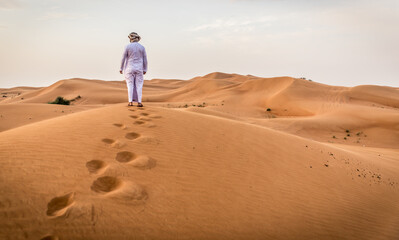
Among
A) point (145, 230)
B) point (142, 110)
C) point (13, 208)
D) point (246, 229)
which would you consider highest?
point (142, 110)

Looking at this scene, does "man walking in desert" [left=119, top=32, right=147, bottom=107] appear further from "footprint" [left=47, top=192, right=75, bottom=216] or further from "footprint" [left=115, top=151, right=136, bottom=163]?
"footprint" [left=47, top=192, right=75, bottom=216]

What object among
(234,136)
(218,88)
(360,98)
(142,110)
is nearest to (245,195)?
(234,136)

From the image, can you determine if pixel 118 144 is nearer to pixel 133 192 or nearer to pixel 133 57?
pixel 133 192

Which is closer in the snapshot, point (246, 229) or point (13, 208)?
point (13, 208)

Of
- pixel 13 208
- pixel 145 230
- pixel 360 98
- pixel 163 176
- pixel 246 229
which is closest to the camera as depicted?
pixel 13 208

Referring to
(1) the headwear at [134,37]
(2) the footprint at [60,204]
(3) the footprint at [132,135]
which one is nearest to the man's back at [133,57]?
(1) the headwear at [134,37]

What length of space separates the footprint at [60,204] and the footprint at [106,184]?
267 millimetres

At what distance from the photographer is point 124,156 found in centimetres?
373

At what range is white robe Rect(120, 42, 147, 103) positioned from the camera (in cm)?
762

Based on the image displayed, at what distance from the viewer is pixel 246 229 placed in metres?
2.80

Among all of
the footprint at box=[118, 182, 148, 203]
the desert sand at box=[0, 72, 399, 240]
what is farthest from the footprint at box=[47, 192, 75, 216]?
the footprint at box=[118, 182, 148, 203]

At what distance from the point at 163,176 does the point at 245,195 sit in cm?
113

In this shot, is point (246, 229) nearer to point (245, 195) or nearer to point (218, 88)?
point (245, 195)

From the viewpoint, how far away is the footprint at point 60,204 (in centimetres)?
234
